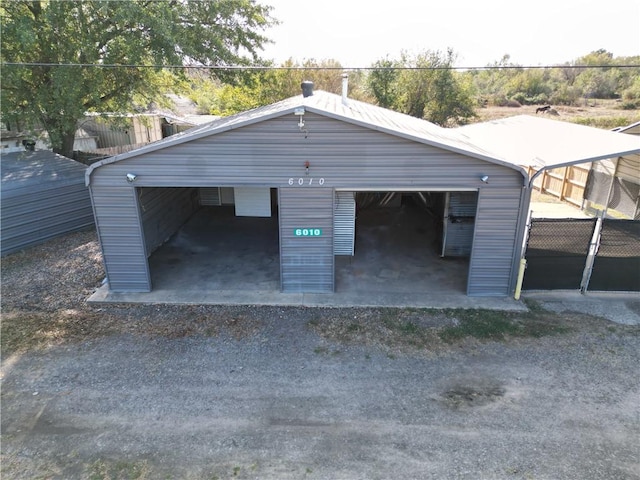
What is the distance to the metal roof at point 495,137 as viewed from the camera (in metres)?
8.37

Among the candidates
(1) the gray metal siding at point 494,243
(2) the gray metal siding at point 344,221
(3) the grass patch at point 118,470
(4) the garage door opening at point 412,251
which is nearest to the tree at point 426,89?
(4) the garage door opening at point 412,251

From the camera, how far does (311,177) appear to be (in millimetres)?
8836

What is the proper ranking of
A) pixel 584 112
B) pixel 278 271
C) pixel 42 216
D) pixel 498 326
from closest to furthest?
pixel 498 326 < pixel 278 271 < pixel 42 216 < pixel 584 112

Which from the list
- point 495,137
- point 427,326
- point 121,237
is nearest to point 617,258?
point 427,326

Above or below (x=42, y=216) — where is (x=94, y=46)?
above

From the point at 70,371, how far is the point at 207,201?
10600 millimetres

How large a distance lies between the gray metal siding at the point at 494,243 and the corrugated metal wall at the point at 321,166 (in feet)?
0.07

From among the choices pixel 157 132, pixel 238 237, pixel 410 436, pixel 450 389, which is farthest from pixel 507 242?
pixel 157 132

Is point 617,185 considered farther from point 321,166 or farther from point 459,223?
point 321,166

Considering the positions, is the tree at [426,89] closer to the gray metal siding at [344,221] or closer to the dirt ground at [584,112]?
the dirt ground at [584,112]

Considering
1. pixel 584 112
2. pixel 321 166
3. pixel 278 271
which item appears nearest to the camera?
pixel 321 166

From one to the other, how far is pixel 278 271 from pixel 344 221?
217 cm

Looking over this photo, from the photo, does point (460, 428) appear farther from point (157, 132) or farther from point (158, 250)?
A: point (157, 132)

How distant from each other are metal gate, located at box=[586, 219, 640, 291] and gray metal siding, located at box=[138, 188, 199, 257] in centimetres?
1082
